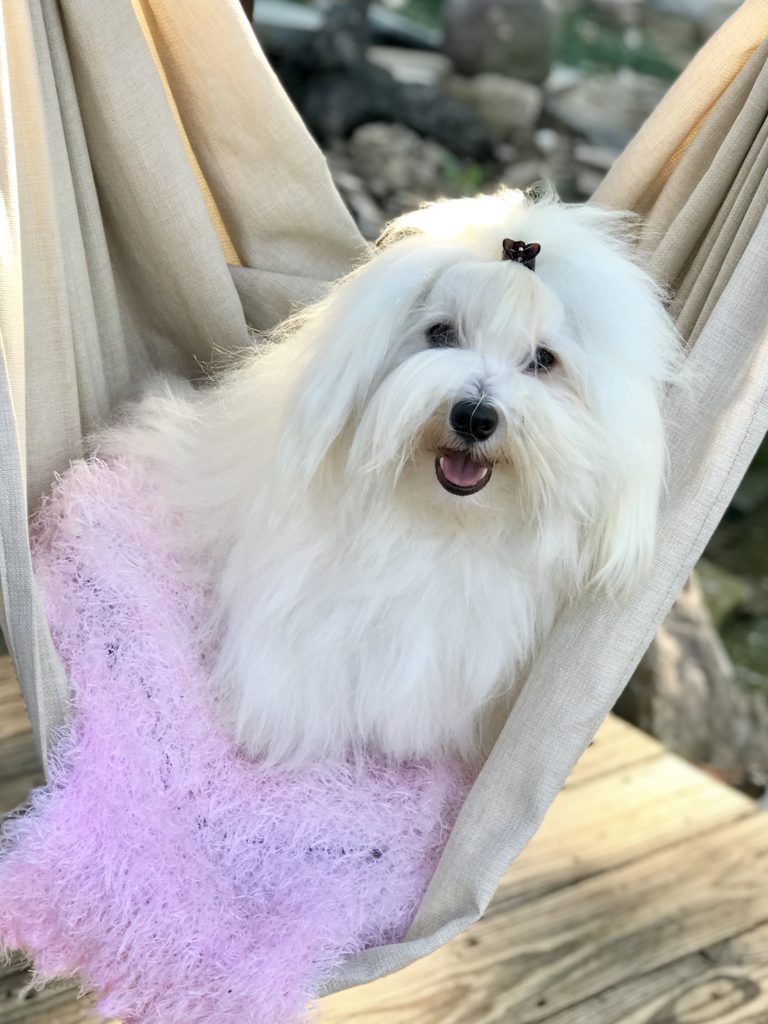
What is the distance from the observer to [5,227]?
1180mm

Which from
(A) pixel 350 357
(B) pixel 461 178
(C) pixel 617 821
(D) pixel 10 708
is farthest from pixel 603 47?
(A) pixel 350 357

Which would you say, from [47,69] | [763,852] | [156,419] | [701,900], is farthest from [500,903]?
[47,69]

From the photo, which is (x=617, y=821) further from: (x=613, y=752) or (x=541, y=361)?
(x=541, y=361)

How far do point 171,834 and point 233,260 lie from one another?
34.6 inches

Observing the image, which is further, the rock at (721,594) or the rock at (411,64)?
the rock at (411,64)

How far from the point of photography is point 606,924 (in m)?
1.67

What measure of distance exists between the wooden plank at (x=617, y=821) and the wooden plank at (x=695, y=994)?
20cm

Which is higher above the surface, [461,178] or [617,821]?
[461,178]

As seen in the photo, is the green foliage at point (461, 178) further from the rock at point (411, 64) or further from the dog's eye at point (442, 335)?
the dog's eye at point (442, 335)

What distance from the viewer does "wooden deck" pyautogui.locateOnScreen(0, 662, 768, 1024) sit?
1.53 metres

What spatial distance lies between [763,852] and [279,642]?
3.38 feet

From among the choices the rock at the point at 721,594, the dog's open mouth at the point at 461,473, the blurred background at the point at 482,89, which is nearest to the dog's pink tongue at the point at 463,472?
the dog's open mouth at the point at 461,473

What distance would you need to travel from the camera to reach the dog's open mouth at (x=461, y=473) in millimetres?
1097

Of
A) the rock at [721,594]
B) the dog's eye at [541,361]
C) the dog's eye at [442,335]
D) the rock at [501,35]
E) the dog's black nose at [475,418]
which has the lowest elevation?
the rock at [721,594]
